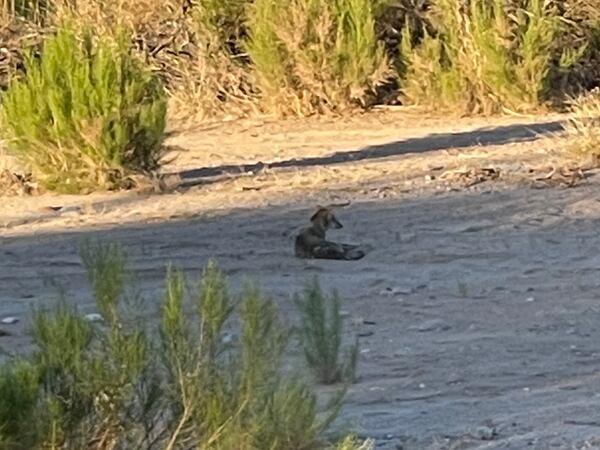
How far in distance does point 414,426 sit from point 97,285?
1472 mm

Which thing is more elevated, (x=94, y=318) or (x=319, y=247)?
(x=94, y=318)

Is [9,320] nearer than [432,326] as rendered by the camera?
No

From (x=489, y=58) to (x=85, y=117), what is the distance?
635 centimetres

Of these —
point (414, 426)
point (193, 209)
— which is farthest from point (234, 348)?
point (193, 209)

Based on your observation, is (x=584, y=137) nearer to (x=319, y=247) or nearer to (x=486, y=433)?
(x=319, y=247)

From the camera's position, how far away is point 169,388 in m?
5.23

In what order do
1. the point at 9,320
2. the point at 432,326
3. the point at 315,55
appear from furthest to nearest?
the point at 315,55 < the point at 9,320 < the point at 432,326

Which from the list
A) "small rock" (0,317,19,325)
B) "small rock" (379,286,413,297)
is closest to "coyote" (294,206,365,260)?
"small rock" (379,286,413,297)

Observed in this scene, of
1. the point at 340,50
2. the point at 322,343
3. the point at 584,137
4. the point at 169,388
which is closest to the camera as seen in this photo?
the point at 169,388

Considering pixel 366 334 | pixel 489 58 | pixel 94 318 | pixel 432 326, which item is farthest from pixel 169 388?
pixel 489 58

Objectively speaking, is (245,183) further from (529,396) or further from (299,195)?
(529,396)

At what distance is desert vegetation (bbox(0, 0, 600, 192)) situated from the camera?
18.7 m

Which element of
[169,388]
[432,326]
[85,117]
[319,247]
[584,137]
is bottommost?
[584,137]

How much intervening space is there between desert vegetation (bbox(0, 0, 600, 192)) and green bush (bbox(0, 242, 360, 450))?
1219 centimetres
